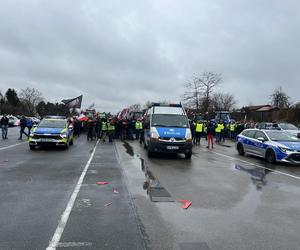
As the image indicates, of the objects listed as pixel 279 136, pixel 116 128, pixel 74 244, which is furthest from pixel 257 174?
pixel 116 128

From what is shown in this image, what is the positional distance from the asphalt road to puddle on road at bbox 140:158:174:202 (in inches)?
0.9

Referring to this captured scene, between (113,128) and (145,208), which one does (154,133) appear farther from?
(113,128)

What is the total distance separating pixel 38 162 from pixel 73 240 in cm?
833

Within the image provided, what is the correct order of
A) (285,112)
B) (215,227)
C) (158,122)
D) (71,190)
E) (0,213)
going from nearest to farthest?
(215,227) < (0,213) < (71,190) < (158,122) < (285,112)

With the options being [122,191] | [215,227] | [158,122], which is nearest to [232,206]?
[215,227]

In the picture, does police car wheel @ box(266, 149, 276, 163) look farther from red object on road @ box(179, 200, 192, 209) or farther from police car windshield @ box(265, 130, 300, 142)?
red object on road @ box(179, 200, 192, 209)

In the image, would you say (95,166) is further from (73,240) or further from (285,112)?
(285,112)

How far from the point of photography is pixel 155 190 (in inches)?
321

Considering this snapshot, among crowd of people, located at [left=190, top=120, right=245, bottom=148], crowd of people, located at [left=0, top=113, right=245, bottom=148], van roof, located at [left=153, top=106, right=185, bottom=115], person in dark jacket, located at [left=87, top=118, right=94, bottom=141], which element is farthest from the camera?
person in dark jacket, located at [left=87, top=118, right=94, bottom=141]

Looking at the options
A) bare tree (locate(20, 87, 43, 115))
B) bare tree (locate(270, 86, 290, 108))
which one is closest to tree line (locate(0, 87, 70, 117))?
bare tree (locate(20, 87, 43, 115))

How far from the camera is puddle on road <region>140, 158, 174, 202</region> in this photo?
7295 millimetres

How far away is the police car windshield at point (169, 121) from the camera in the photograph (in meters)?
15.6

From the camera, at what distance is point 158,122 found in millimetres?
15773

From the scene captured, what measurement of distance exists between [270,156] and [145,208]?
9695 mm
